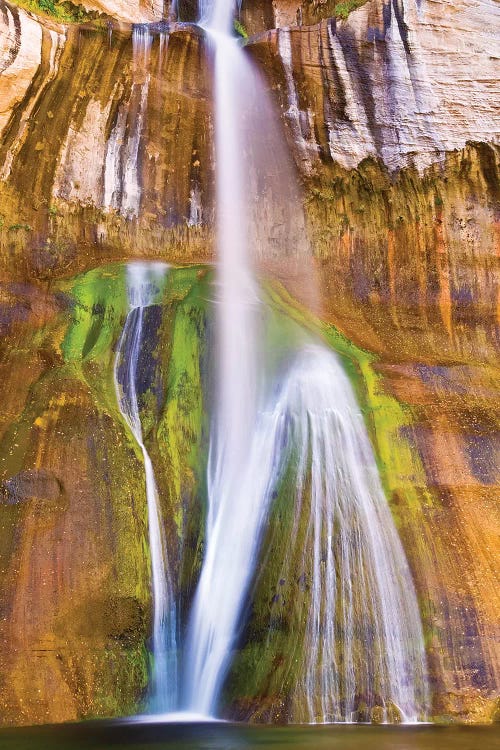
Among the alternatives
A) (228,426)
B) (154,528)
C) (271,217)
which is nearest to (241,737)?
(154,528)

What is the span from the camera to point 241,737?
22.4 ft

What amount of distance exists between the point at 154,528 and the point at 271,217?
326 inches

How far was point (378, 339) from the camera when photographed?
44.0ft

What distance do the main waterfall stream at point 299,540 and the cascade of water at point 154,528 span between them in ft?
0.05

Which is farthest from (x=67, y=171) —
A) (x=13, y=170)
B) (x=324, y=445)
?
(x=324, y=445)

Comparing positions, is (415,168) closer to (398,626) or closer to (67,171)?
(67,171)

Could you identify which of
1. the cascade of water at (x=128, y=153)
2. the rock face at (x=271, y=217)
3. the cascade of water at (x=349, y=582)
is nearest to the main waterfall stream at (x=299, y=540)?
the cascade of water at (x=349, y=582)

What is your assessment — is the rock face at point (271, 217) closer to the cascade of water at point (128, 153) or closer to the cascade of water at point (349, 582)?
the cascade of water at point (128, 153)

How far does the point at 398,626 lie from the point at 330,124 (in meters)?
10.4

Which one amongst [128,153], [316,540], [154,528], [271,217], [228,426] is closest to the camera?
[316,540]

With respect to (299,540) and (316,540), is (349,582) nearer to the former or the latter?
(316,540)

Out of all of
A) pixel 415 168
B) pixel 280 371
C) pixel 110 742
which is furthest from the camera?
pixel 415 168

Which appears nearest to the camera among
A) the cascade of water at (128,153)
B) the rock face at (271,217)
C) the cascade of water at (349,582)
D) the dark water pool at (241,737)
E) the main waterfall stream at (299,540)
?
the dark water pool at (241,737)

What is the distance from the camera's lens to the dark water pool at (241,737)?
626cm
